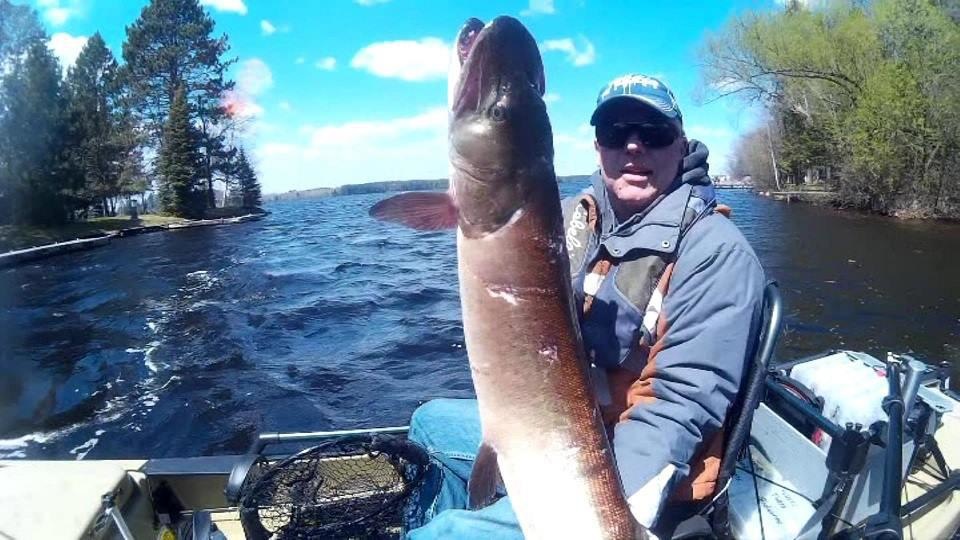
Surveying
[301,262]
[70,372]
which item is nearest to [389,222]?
[70,372]

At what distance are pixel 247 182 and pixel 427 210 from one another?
65.1m

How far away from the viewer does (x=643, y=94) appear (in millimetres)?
2803

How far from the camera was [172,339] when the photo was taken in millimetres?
12984

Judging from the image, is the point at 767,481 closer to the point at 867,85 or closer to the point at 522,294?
the point at 522,294

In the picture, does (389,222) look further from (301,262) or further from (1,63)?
(1,63)

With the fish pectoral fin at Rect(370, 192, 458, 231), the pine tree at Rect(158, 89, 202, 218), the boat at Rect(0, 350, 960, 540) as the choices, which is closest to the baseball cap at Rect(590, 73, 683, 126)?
the fish pectoral fin at Rect(370, 192, 458, 231)

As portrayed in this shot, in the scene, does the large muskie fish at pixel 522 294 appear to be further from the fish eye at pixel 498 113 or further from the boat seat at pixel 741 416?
the boat seat at pixel 741 416

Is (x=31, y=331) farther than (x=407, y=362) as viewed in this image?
Yes

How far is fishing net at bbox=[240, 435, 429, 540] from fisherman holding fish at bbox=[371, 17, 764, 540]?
854mm

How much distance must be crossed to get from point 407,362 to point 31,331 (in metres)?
10.5

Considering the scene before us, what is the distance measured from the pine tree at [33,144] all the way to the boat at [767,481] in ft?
141

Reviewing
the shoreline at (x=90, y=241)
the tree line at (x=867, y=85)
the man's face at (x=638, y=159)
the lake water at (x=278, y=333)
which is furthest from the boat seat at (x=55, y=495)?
the tree line at (x=867, y=85)

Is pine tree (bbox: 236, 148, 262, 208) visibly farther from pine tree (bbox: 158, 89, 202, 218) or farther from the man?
the man

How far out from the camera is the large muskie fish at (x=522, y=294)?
2.07 meters
